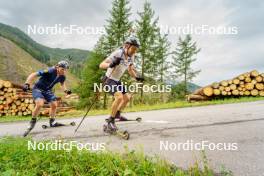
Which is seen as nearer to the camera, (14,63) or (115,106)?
(115,106)

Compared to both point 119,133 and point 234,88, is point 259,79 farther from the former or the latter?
point 119,133

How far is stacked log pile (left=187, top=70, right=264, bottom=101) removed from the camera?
49.7 feet

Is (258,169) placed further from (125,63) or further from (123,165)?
(125,63)

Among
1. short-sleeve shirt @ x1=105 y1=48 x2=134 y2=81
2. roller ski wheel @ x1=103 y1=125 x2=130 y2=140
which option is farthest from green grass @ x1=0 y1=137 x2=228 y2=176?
short-sleeve shirt @ x1=105 y1=48 x2=134 y2=81

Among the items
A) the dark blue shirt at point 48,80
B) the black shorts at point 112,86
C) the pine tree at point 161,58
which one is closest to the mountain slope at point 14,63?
the pine tree at point 161,58

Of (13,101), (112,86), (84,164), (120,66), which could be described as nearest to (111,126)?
(112,86)

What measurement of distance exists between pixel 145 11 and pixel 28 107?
18367 millimetres

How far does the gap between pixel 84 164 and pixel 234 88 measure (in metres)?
12.7

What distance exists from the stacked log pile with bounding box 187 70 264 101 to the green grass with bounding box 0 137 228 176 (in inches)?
453

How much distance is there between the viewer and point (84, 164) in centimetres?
418

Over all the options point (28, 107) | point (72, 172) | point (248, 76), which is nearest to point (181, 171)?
point (72, 172)

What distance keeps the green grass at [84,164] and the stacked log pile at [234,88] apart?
11.5 m

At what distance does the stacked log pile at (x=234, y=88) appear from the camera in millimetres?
15141

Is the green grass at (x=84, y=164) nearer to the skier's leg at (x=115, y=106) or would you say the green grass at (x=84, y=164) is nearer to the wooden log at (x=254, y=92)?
the skier's leg at (x=115, y=106)
